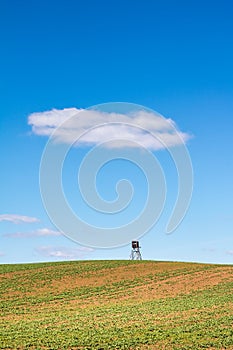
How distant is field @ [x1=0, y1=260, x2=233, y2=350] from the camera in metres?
27.7

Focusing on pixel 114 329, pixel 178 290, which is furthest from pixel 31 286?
pixel 114 329

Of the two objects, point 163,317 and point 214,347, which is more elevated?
point 163,317

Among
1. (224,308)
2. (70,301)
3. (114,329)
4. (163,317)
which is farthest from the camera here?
(70,301)

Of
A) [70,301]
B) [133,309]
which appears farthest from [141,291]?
[133,309]

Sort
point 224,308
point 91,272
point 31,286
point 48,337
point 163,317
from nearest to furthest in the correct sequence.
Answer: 1. point 48,337
2. point 163,317
3. point 224,308
4. point 31,286
5. point 91,272

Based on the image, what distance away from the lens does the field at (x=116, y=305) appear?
2772cm

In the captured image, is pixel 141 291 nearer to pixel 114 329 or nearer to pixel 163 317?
pixel 163 317

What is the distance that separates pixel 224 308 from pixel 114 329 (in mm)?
11592

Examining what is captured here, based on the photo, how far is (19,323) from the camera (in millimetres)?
36750

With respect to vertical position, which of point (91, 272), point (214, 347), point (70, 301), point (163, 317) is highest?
point (91, 272)

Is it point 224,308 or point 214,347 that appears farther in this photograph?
point 224,308

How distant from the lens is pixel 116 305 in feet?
147

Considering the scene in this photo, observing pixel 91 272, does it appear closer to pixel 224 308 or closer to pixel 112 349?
pixel 224 308

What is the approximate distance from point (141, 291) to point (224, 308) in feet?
49.3
